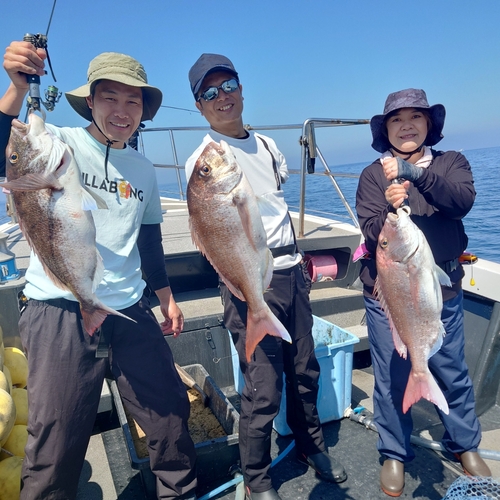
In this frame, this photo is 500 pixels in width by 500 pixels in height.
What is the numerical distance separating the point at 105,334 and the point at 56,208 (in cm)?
76

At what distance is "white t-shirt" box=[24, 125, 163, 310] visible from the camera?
223 cm

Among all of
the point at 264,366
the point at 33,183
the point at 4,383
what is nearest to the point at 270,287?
the point at 264,366

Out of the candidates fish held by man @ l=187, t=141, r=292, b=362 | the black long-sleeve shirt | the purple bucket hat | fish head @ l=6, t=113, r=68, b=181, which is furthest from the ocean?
the black long-sleeve shirt

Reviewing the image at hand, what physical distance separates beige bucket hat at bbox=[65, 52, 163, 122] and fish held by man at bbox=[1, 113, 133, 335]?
517 millimetres

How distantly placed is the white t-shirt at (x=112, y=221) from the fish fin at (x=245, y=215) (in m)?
0.70

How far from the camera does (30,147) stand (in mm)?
1790

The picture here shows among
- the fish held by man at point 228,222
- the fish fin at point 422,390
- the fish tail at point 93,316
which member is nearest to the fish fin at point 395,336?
the fish fin at point 422,390

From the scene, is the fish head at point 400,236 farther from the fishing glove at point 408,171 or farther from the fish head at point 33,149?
the fish head at point 33,149

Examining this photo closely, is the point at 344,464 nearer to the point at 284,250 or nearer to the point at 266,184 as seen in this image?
the point at 284,250

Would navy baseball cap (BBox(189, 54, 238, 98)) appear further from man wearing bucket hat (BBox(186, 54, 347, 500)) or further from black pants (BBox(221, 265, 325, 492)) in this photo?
black pants (BBox(221, 265, 325, 492))

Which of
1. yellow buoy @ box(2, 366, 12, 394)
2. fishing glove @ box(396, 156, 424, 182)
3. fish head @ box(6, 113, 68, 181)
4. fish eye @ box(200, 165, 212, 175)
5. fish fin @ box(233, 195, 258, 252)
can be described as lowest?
yellow buoy @ box(2, 366, 12, 394)

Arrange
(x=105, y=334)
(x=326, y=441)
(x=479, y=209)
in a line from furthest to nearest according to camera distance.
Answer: (x=479, y=209) < (x=326, y=441) < (x=105, y=334)

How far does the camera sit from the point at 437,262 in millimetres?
2746

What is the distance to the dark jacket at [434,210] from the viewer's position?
102 inches
